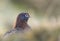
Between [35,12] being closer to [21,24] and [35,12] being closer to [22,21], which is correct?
[22,21]

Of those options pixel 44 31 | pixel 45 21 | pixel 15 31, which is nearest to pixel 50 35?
pixel 44 31

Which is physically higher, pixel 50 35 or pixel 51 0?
pixel 51 0

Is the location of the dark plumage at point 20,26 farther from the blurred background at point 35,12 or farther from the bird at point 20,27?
the blurred background at point 35,12

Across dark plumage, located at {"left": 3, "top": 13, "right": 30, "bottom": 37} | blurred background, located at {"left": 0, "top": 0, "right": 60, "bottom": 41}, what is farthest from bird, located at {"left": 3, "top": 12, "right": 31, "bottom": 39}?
blurred background, located at {"left": 0, "top": 0, "right": 60, "bottom": 41}

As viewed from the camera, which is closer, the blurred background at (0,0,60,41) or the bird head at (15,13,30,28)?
the bird head at (15,13,30,28)

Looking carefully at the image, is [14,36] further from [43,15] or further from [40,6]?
[40,6]

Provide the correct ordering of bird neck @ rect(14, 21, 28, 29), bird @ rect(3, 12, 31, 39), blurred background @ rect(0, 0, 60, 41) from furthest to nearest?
blurred background @ rect(0, 0, 60, 41) → bird neck @ rect(14, 21, 28, 29) → bird @ rect(3, 12, 31, 39)

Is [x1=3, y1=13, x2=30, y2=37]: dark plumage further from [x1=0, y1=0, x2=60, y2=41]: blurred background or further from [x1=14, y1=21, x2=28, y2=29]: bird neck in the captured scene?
[x1=0, y1=0, x2=60, y2=41]: blurred background

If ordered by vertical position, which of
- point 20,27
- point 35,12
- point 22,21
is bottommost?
point 20,27

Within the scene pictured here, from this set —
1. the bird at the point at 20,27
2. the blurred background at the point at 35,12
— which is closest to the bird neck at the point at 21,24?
the bird at the point at 20,27

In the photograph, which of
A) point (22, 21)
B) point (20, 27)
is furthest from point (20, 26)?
point (22, 21)

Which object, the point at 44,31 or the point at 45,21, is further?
the point at 45,21
